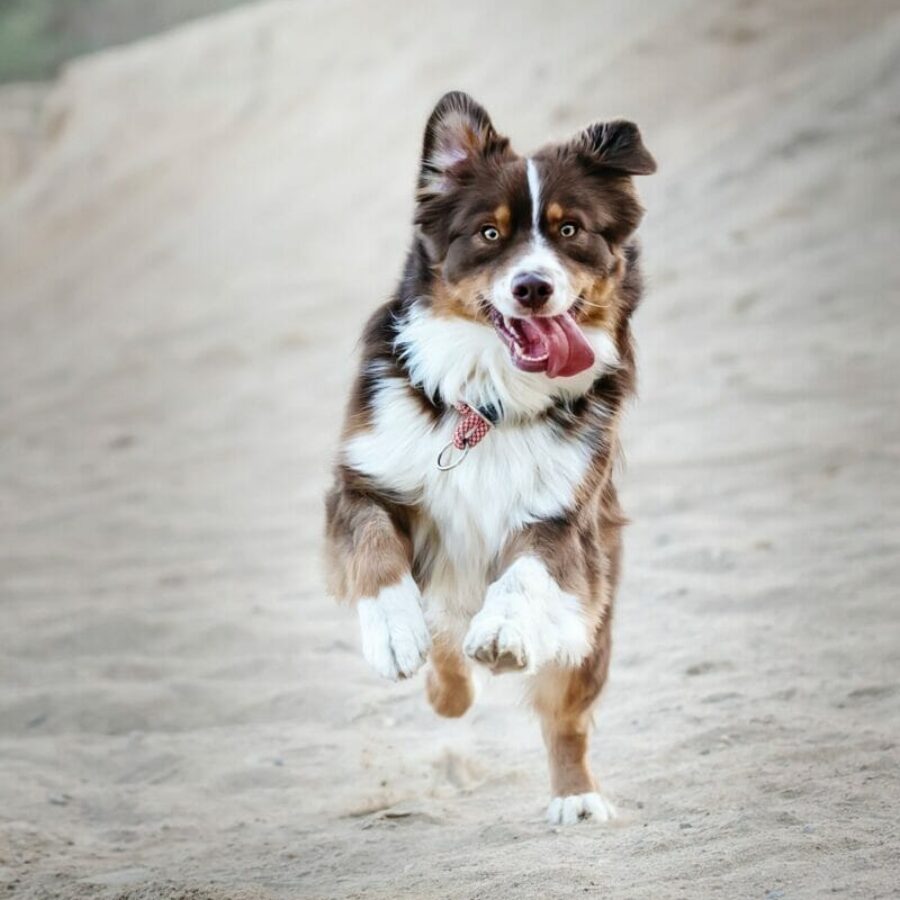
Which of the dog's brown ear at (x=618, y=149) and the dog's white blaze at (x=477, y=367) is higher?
the dog's brown ear at (x=618, y=149)

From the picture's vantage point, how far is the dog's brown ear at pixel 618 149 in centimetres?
465

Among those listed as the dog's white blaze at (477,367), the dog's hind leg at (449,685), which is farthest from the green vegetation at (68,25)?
the dog's white blaze at (477,367)

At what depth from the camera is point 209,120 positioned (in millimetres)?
19625

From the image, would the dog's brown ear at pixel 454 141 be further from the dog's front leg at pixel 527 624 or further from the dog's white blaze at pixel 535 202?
the dog's front leg at pixel 527 624

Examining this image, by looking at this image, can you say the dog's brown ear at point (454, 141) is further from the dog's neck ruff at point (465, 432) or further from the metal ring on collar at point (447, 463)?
the metal ring on collar at point (447, 463)

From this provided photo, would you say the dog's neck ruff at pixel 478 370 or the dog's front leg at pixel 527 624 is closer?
the dog's front leg at pixel 527 624

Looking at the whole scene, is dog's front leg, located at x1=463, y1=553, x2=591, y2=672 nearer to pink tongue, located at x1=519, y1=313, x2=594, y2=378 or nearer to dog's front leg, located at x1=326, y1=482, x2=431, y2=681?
dog's front leg, located at x1=326, y1=482, x2=431, y2=681

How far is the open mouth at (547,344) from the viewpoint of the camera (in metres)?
4.41

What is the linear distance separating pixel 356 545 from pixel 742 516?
3553mm

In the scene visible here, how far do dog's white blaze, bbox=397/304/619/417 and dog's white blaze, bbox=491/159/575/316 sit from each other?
0.24m

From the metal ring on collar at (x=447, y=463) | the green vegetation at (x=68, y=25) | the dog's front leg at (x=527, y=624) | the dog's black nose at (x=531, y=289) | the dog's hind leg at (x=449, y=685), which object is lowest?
the green vegetation at (x=68, y=25)

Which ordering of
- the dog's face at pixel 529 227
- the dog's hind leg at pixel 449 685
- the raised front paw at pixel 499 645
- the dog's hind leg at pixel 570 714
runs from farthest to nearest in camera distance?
the dog's hind leg at pixel 449 685 < the dog's hind leg at pixel 570 714 < the dog's face at pixel 529 227 < the raised front paw at pixel 499 645

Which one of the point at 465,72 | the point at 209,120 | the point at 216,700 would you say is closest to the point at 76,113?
the point at 209,120

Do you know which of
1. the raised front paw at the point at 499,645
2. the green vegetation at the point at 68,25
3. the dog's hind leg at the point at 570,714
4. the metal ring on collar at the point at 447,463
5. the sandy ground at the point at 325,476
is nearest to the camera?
the raised front paw at the point at 499,645
